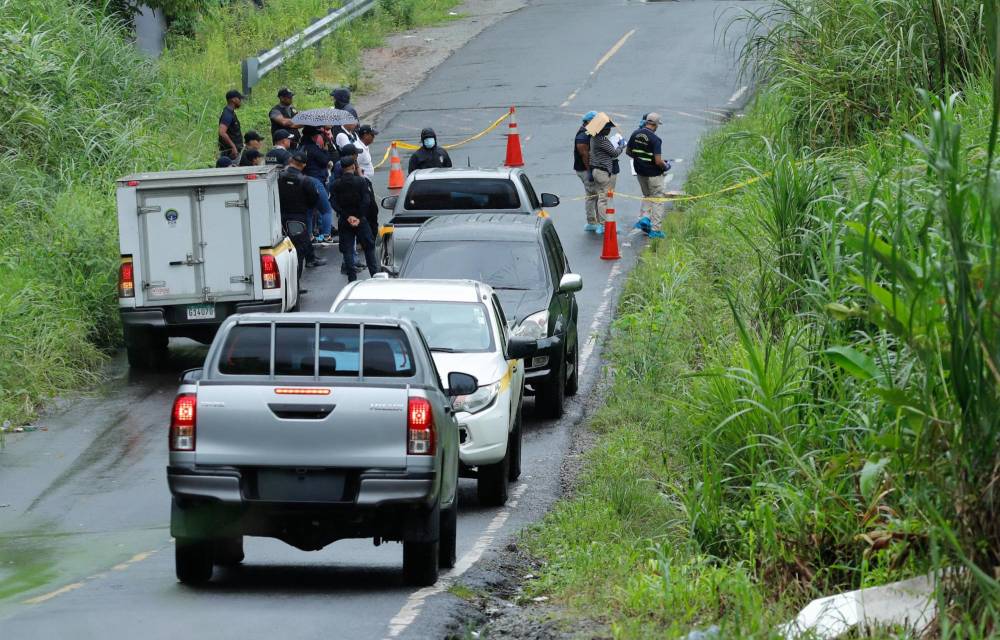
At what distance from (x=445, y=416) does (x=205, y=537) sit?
1.65 metres

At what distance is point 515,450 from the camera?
1366 cm

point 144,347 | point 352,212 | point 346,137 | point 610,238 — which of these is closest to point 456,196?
point 352,212

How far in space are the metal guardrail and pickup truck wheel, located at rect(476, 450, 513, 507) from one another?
Result: 20091mm

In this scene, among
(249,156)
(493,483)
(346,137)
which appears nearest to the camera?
(493,483)

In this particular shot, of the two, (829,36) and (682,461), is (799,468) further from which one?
(829,36)

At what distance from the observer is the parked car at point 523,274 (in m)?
15.6

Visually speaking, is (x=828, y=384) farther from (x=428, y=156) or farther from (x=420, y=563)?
(x=428, y=156)

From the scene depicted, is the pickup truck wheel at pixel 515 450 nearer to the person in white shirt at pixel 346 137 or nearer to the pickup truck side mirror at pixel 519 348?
the pickup truck side mirror at pixel 519 348

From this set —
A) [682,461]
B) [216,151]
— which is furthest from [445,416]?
[216,151]

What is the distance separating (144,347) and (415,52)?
865 inches

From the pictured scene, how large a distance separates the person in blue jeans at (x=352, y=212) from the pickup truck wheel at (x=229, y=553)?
35.3ft

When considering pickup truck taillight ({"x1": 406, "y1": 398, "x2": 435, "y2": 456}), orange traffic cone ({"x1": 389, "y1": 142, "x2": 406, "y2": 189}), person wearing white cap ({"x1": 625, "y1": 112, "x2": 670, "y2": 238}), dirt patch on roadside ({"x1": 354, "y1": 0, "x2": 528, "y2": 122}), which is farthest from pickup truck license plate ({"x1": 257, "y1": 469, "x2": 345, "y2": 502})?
dirt patch on roadside ({"x1": 354, "y1": 0, "x2": 528, "y2": 122})

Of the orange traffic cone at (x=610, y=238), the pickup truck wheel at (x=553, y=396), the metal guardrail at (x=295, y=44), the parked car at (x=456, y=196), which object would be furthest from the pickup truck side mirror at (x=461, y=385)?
the metal guardrail at (x=295, y=44)

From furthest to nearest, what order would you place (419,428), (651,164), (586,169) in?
(586,169)
(651,164)
(419,428)
